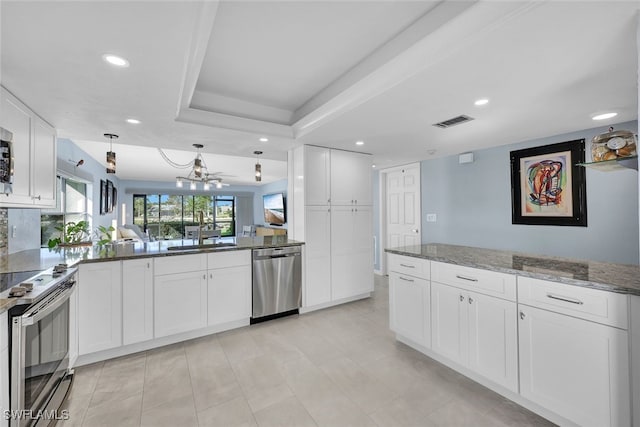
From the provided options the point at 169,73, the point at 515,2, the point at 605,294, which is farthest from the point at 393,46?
the point at 605,294

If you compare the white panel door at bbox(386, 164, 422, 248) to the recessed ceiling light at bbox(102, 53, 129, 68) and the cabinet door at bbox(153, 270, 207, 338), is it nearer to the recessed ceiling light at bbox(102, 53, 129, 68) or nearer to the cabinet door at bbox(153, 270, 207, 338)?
the cabinet door at bbox(153, 270, 207, 338)

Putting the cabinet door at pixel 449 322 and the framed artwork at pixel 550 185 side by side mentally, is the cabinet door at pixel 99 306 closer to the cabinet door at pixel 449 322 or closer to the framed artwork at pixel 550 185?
the cabinet door at pixel 449 322

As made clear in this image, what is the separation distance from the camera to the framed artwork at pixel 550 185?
2941mm

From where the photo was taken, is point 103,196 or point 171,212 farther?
point 171,212

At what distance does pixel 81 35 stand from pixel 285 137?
1999 mm

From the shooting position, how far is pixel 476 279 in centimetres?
201

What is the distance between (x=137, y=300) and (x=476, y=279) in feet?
9.44

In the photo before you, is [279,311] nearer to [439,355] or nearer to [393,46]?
[439,355]

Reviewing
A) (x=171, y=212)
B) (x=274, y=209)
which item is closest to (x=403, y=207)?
(x=274, y=209)

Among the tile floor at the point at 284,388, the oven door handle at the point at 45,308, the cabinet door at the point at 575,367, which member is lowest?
the tile floor at the point at 284,388

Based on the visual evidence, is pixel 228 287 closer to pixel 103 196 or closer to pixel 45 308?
pixel 45 308

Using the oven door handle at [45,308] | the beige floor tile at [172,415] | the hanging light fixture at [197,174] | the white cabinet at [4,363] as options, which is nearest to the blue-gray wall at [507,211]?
the hanging light fixture at [197,174]

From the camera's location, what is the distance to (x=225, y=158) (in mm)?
5688

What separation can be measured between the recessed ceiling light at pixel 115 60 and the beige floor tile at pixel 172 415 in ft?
7.01
